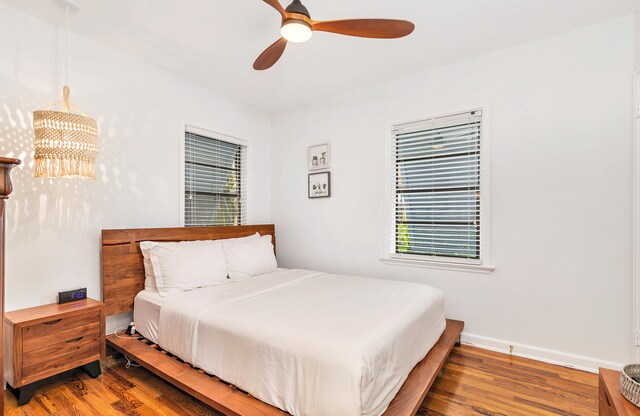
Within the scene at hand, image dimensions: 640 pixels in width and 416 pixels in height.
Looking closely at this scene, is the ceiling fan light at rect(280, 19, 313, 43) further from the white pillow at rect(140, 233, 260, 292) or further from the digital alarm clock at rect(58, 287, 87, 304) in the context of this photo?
the digital alarm clock at rect(58, 287, 87, 304)

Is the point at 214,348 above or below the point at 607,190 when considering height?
below

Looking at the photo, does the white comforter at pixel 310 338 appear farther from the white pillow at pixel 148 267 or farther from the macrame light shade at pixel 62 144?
the macrame light shade at pixel 62 144

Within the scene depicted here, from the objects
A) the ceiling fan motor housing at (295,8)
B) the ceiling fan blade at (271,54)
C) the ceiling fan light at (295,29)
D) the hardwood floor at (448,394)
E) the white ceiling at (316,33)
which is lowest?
the hardwood floor at (448,394)

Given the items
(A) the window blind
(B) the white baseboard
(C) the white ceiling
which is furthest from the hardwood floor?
(C) the white ceiling

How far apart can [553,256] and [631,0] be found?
1.87 metres

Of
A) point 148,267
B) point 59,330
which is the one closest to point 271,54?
point 148,267

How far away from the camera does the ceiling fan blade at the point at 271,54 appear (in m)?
2.10

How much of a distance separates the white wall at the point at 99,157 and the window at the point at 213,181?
19 centimetres

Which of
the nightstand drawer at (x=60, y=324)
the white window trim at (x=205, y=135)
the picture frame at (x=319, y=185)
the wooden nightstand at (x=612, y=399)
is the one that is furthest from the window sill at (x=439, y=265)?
the nightstand drawer at (x=60, y=324)

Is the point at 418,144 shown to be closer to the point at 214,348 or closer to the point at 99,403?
the point at 214,348

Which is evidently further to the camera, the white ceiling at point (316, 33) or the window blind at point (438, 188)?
the window blind at point (438, 188)

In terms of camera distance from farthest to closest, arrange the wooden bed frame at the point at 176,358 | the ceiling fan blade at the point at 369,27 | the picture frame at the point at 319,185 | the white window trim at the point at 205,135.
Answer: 1. the picture frame at the point at 319,185
2. the white window trim at the point at 205,135
3. the ceiling fan blade at the point at 369,27
4. the wooden bed frame at the point at 176,358

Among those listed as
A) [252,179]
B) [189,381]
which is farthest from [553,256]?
[252,179]

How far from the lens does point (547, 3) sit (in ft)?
7.31
